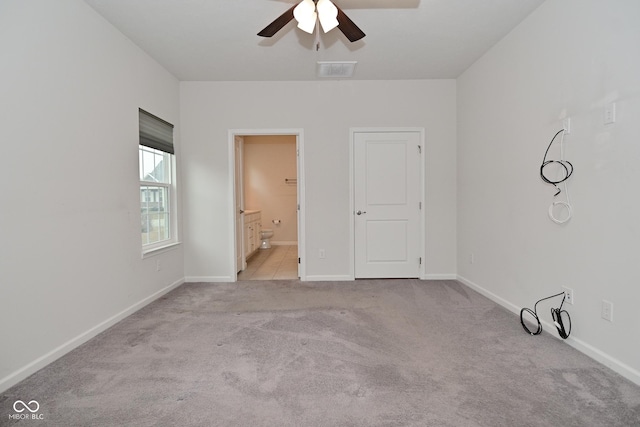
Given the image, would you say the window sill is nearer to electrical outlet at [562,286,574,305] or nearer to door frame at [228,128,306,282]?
Result: door frame at [228,128,306,282]

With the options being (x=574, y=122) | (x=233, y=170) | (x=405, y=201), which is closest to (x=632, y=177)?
(x=574, y=122)

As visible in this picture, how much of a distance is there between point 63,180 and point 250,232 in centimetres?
346

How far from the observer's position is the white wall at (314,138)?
3.97m

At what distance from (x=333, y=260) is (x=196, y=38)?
291cm

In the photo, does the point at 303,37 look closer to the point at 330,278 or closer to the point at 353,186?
the point at 353,186

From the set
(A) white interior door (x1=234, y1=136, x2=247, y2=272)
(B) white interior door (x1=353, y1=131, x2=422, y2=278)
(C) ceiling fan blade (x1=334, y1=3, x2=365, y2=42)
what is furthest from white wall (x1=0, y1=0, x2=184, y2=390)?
(B) white interior door (x1=353, y1=131, x2=422, y2=278)

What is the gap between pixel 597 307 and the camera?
2016mm

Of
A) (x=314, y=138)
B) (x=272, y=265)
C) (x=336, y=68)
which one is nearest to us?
(x=336, y=68)

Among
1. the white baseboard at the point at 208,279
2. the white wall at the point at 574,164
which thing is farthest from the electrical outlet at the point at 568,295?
the white baseboard at the point at 208,279

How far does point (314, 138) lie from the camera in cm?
400

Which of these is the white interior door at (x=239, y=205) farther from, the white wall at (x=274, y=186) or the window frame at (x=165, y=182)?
the white wall at (x=274, y=186)

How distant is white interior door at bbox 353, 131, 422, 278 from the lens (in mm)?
4020

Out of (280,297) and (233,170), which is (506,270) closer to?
(280,297)

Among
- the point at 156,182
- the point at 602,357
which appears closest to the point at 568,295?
the point at 602,357
